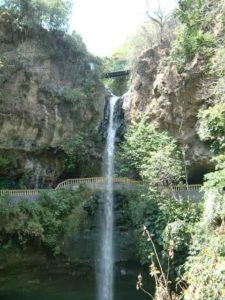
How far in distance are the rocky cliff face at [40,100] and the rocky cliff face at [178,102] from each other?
2925mm

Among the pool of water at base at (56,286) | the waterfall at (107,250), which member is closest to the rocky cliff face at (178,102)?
the waterfall at (107,250)

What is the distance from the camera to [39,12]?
22.0 meters

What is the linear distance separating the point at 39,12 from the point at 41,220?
1192 cm

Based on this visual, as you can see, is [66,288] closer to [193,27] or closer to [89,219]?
[89,219]

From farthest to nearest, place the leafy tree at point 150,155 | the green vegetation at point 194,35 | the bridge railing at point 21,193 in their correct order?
the green vegetation at point 194,35 < the bridge railing at point 21,193 < the leafy tree at point 150,155

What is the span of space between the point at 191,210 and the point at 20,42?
12.7 meters

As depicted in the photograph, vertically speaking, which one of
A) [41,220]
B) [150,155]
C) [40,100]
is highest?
[40,100]

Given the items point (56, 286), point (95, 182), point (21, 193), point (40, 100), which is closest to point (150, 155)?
point (95, 182)

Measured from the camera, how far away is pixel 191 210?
1455cm

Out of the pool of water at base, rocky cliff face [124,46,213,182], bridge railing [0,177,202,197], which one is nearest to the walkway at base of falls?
bridge railing [0,177,202,197]

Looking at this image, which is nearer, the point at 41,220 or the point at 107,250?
the point at 41,220

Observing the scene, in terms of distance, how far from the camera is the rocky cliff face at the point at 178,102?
1744 cm

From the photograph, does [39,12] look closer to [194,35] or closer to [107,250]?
[194,35]

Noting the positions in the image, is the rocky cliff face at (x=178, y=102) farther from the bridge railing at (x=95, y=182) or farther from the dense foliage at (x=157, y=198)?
the bridge railing at (x=95, y=182)
